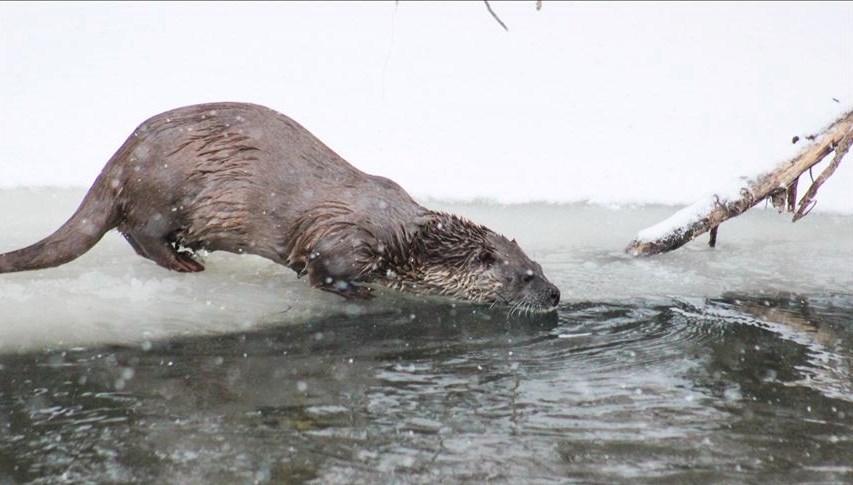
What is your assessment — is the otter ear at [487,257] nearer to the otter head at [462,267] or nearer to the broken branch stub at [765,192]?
the otter head at [462,267]

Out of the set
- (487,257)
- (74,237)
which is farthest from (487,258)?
(74,237)

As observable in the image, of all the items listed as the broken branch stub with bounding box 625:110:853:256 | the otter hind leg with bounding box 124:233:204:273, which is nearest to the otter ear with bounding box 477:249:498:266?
the broken branch stub with bounding box 625:110:853:256

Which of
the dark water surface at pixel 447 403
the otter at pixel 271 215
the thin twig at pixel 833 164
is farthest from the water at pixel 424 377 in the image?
the thin twig at pixel 833 164

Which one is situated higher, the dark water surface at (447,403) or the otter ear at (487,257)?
the otter ear at (487,257)

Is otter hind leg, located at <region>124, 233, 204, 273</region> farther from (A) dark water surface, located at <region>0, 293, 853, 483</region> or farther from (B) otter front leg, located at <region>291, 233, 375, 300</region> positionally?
(A) dark water surface, located at <region>0, 293, 853, 483</region>

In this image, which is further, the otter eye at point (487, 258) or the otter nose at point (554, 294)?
the otter eye at point (487, 258)

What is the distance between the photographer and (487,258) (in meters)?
4.06

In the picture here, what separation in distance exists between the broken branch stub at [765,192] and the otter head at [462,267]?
34.1 inches

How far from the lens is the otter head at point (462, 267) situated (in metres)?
4.02

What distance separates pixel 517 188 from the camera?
229 inches

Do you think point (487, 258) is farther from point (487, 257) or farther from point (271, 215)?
point (271, 215)

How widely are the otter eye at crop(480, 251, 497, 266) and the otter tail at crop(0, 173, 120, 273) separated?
4.64 ft

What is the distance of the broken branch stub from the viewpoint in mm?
4465

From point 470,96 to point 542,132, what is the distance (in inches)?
24.6
